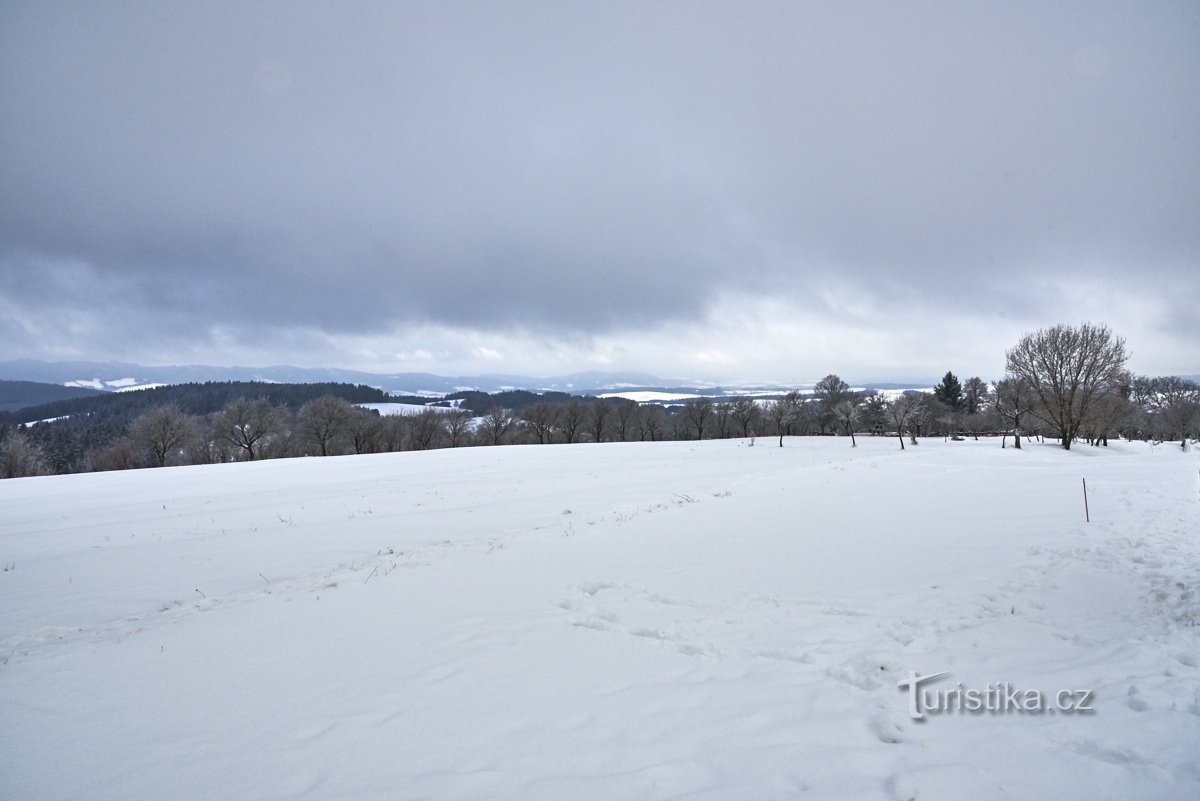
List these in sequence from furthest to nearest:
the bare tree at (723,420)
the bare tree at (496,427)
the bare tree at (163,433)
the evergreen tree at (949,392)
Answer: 1. the evergreen tree at (949,392)
2. the bare tree at (723,420)
3. the bare tree at (496,427)
4. the bare tree at (163,433)

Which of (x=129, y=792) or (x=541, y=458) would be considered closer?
(x=129, y=792)

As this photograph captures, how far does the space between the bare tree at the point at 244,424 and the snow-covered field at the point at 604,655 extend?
53.4m

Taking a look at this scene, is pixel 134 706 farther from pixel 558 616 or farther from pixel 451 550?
pixel 451 550

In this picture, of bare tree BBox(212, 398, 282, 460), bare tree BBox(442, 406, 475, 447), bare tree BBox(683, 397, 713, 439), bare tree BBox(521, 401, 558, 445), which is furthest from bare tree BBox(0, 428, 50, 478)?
bare tree BBox(683, 397, 713, 439)

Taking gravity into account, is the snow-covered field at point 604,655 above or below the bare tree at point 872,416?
below

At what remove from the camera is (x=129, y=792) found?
11.5 ft

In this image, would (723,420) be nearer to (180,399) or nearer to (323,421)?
(323,421)

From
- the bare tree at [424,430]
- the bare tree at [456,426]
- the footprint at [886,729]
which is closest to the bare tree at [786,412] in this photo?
the bare tree at [456,426]

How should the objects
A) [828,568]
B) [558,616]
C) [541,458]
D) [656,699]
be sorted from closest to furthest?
[656,699]
[558,616]
[828,568]
[541,458]

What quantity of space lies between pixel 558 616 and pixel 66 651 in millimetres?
6482

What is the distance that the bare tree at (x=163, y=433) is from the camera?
53750mm

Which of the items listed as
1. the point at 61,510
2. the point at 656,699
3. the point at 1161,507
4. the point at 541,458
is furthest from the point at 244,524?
the point at 1161,507

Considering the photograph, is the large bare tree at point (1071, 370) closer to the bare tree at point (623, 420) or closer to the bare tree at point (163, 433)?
the bare tree at point (623, 420)

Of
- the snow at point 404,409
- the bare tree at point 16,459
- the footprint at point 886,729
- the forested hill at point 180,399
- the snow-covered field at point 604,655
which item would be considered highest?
the forested hill at point 180,399
